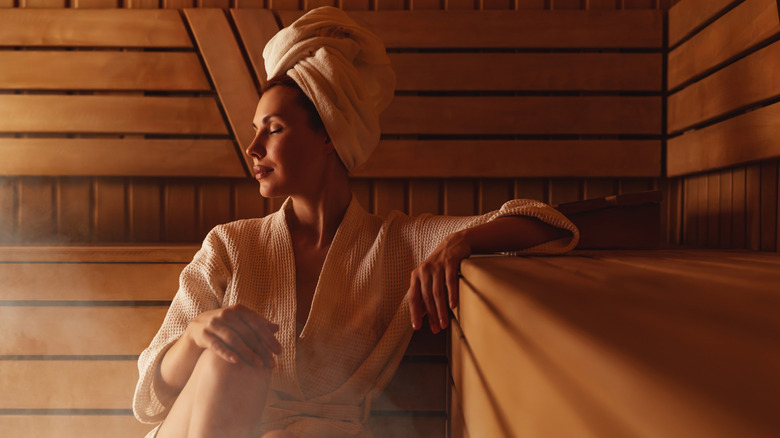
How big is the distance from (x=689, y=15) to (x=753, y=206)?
0.74 metres

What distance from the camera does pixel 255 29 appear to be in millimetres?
1927

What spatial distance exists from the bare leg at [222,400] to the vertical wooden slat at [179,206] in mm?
1174

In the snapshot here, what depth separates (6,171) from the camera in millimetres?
1943

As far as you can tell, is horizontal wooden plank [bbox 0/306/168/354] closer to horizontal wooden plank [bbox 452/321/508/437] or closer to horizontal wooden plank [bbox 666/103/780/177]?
horizontal wooden plank [bbox 452/321/508/437]

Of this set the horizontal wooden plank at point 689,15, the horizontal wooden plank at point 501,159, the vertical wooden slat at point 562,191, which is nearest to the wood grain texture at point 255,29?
the horizontal wooden plank at point 501,159

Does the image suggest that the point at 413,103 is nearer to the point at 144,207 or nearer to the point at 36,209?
the point at 144,207

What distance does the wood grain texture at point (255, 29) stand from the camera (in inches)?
75.7

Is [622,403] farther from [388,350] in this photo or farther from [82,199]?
[82,199]

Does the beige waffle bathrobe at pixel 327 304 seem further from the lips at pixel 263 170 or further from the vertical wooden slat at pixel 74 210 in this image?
the vertical wooden slat at pixel 74 210

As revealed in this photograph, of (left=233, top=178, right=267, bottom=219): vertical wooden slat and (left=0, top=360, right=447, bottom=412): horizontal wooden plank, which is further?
(left=233, top=178, right=267, bottom=219): vertical wooden slat

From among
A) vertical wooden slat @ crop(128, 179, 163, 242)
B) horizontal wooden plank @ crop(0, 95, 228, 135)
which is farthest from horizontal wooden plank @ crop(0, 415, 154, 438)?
horizontal wooden plank @ crop(0, 95, 228, 135)

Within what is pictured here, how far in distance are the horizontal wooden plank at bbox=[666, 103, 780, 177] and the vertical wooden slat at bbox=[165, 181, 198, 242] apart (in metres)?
1.77

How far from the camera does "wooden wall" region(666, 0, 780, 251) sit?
1.28 metres

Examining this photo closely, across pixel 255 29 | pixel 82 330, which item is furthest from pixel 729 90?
pixel 82 330
